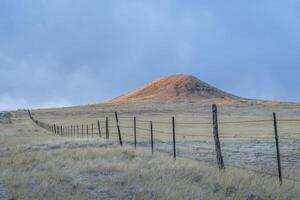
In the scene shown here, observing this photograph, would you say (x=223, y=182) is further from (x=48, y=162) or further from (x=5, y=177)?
(x=48, y=162)

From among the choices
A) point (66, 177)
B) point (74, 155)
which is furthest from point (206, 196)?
point (74, 155)

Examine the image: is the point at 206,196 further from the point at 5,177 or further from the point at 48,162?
the point at 48,162

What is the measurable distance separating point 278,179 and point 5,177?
7344mm

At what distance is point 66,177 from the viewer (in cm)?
1480

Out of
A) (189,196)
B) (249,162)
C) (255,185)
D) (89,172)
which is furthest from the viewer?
(249,162)

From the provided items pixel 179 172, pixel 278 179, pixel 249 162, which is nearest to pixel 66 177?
pixel 179 172

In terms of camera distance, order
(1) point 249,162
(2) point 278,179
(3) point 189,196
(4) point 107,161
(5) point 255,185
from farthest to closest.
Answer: (1) point 249,162 → (4) point 107,161 → (2) point 278,179 → (5) point 255,185 → (3) point 189,196

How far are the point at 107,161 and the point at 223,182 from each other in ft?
18.7

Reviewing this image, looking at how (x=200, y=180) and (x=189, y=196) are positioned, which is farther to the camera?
(x=200, y=180)

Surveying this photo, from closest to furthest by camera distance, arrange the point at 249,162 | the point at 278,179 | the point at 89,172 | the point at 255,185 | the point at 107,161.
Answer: the point at 255,185
the point at 278,179
the point at 89,172
the point at 107,161
the point at 249,162

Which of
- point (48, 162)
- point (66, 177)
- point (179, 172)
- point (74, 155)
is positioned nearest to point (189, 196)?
point (179, 172)

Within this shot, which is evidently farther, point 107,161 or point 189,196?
point 107,161

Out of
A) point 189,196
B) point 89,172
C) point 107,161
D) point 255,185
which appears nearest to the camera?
point 189,196

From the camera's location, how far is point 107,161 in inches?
714
